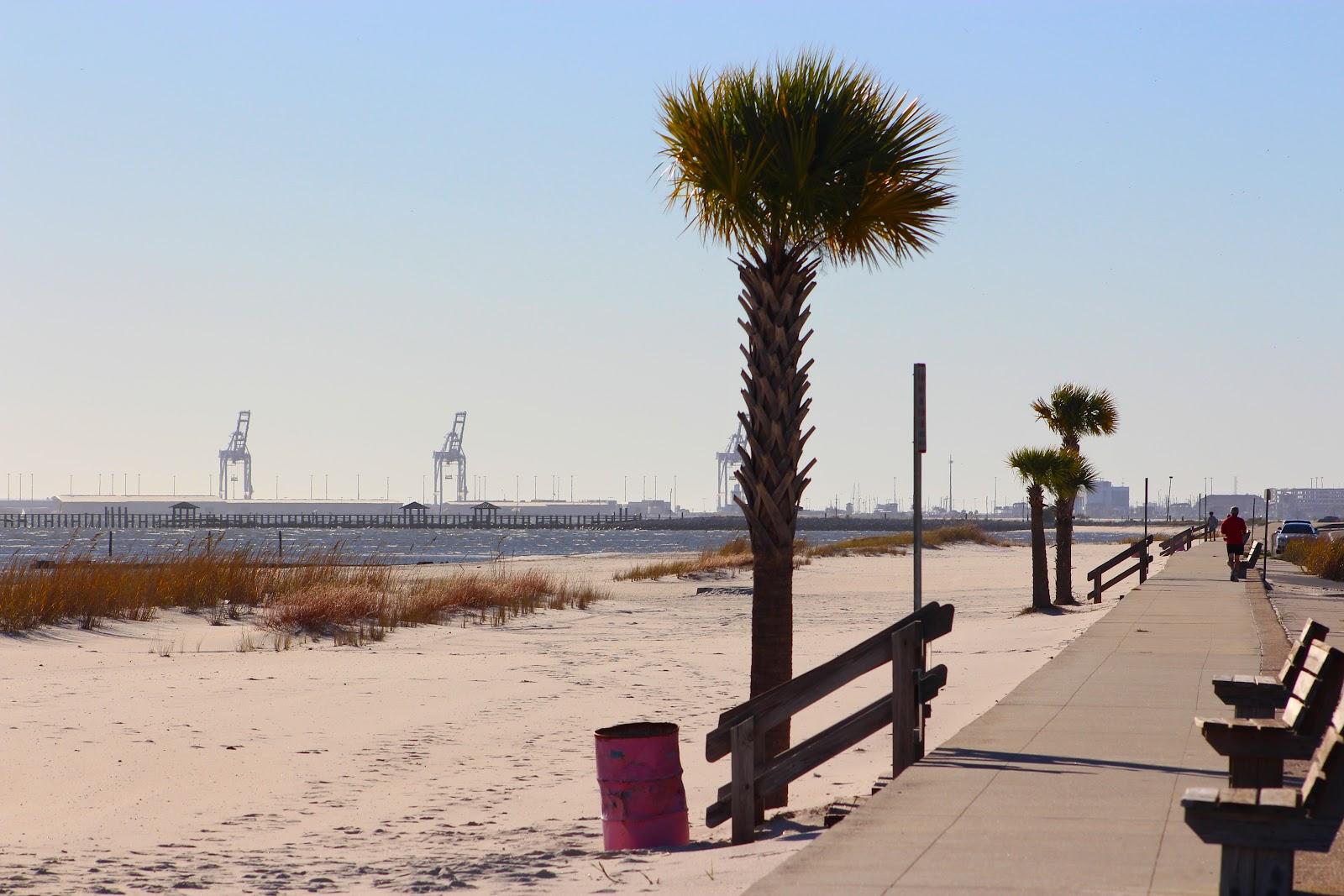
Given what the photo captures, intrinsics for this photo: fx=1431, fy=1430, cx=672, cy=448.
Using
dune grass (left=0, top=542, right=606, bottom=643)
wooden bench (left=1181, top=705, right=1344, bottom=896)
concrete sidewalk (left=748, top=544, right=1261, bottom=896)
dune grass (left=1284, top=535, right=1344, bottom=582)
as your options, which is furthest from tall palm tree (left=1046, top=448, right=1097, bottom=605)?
wooden bench (left=1181, top=705, right=1344, bottom=896)

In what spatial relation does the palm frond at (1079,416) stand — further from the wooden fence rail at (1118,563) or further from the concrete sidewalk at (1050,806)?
the concrete sidewalk at (1050,806)

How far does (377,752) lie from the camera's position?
11477 millimetres

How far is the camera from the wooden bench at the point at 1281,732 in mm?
5656

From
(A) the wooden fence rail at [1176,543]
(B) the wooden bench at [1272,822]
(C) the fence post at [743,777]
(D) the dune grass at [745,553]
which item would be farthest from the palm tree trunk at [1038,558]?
(B) the wooden bench at [1272,822]

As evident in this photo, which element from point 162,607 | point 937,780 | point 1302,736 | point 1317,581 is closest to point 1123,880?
point 1302,736

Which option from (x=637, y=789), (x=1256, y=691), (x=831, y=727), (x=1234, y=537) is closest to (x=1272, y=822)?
(x=1256, y=691)

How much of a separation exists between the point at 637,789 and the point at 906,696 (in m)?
1.67

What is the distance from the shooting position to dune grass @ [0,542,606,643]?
19.0m

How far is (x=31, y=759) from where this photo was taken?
10.5 meters

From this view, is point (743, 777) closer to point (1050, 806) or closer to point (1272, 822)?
point (1050, 806)

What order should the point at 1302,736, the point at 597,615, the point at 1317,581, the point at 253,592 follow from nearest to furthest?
the point at 1302,736 < the point at 253,592 < the point at 597,615 < the point at 1317,581

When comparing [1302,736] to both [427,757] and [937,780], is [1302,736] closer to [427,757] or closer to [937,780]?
[937,780]

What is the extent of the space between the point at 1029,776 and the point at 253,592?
17.6 metres

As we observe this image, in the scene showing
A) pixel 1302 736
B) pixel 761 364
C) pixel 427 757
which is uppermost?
pixel 761 364
